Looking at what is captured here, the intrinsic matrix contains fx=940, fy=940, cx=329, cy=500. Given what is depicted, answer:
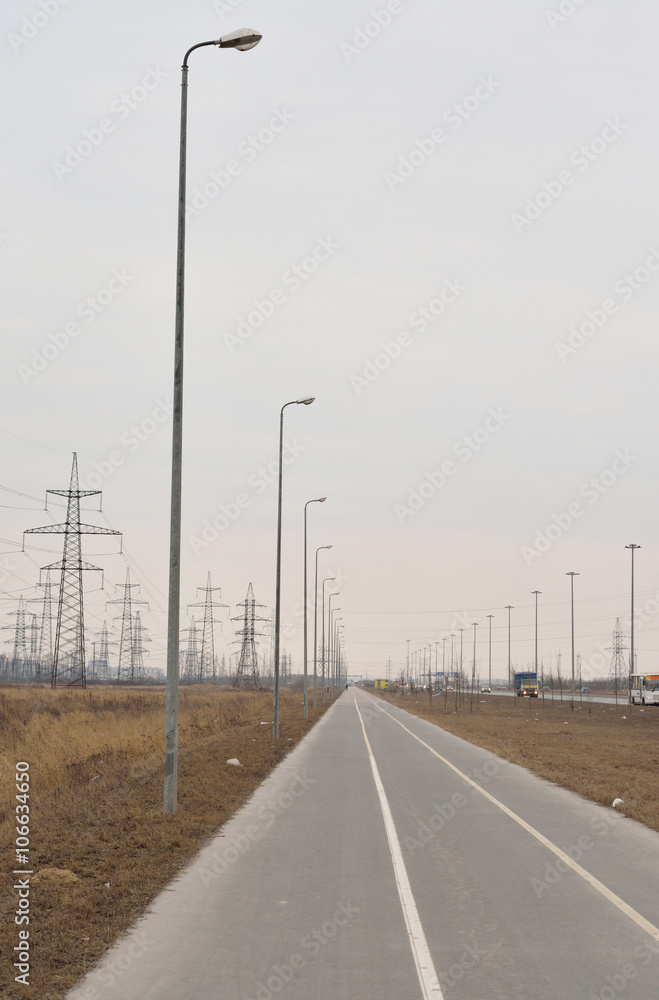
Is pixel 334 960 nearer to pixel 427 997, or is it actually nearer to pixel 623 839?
pixel 427 997

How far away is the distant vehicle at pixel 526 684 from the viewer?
102m

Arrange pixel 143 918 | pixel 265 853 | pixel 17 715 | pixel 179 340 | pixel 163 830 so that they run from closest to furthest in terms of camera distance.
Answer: pixel 143 918
pixel 265 853
pixel 163 830
pixel 179 340
pixel 17 715

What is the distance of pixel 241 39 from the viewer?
13.4 meters

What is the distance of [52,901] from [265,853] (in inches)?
133

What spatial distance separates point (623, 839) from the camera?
41.1ft

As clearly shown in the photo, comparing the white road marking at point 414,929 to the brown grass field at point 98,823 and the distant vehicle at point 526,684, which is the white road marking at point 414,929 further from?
the distant vehicle at point 526,684

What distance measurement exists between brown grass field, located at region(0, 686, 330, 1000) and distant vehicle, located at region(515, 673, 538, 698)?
254 ft

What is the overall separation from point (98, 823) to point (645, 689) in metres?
72.8

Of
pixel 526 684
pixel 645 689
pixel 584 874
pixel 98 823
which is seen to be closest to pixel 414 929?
pixel 584 874

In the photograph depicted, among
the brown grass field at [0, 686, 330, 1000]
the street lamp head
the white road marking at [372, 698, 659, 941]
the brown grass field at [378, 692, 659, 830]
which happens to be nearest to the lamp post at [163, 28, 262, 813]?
the street lamp head

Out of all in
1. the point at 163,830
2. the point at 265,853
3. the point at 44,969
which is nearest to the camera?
the point at 44,969

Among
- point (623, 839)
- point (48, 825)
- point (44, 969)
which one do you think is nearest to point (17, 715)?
point (48, 825)

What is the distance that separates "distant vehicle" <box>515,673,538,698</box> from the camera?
102469mm

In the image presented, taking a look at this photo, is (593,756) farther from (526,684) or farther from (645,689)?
(526,684)
